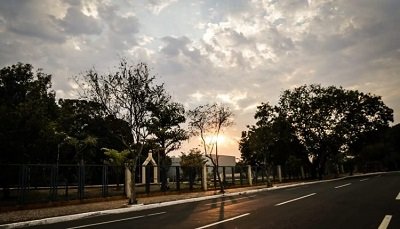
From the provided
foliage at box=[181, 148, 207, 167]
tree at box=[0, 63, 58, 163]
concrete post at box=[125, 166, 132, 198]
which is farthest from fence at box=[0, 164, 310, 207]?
foliage at box=[181, 148, 207, 167]

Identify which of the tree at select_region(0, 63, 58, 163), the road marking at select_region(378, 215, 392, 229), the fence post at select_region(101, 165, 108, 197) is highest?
the tree at select_region(0, 63, 58, 163)

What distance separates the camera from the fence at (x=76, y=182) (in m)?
19.7

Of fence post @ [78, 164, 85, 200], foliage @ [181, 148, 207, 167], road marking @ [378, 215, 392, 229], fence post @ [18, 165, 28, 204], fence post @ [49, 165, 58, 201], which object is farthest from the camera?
foliage @ [181, 148, 207, 167]

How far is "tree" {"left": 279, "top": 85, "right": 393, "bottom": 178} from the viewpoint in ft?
166

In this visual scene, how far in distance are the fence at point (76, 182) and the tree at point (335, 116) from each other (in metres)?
24.6

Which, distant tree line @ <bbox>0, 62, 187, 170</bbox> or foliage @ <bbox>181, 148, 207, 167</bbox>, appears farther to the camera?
foliage @ <bbox>181, 148, 207, 167</bbox>

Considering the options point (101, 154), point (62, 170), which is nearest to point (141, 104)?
point (62, 170)

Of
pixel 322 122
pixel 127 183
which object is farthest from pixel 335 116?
pixel 127 183

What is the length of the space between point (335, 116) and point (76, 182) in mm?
39856

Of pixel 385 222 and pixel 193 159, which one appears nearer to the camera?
pixel 385 222

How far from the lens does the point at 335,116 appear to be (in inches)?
2002

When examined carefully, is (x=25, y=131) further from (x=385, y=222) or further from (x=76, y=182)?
(x=385, y=222)

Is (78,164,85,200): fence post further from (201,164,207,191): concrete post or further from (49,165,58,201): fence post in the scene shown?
(201,164,207,191): concrete post

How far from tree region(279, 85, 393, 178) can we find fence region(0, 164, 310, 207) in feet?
80.8
